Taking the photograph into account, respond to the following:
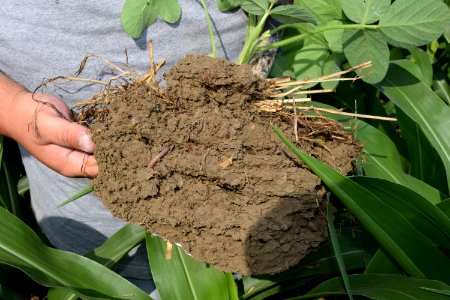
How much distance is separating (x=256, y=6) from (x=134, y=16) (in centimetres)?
23

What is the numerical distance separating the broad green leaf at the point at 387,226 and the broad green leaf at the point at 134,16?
329mm

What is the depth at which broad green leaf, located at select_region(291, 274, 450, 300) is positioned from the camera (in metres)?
0.84

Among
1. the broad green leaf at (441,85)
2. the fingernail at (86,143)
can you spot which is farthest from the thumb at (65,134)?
the broad green leaf at (441,85)

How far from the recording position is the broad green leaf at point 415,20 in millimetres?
899

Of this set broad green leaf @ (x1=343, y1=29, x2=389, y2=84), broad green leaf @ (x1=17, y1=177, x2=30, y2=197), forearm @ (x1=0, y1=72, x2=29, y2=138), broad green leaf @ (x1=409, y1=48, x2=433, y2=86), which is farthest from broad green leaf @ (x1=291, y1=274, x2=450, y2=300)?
broad green leaf @ (x1=17, y1=177, x2=30, y2=197)

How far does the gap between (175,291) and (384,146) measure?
62cm

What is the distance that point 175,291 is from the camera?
1.02 m

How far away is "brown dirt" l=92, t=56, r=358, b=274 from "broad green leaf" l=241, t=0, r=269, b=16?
0.14 metres

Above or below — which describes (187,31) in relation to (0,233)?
above

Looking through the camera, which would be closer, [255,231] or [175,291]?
[255,231]

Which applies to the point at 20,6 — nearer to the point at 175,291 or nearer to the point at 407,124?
the point at 175,291

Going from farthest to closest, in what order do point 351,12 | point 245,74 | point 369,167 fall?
1. point 369,167
2. point 351,12
3. point 245,74

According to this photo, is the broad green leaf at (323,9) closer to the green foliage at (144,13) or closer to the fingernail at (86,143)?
the green foliage at (144,13)

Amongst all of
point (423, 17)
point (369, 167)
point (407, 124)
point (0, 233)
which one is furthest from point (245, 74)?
point (407, 124)
